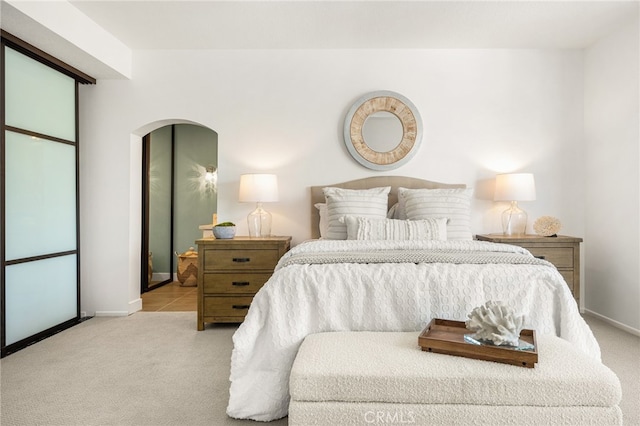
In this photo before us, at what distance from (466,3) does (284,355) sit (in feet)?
8.92

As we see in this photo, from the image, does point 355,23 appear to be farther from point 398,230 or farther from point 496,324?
point 496,324

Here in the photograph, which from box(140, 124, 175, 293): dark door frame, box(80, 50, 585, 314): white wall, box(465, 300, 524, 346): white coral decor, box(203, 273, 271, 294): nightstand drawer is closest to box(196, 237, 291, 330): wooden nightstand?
box(203, 273, 271, 294): nightstand drawer

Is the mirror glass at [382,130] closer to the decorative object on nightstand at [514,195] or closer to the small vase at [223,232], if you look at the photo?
the decorative object on nightstand at [514,195]

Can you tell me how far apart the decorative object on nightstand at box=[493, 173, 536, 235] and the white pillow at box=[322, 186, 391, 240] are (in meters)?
1.05

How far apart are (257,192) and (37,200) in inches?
64.5

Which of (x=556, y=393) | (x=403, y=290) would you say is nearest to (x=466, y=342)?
(x=556, y=393)

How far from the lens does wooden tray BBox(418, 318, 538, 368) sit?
142cm

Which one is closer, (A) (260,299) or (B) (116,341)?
(A) (260,299)

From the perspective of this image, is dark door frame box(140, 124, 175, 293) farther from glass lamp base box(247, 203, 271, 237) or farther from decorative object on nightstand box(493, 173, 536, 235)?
decorative object on nightstand box(493, 173, 536, 235)

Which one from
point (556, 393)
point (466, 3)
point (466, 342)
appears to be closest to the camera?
point (556, 393)

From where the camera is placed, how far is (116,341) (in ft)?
9.61

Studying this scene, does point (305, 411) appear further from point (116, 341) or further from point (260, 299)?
point (116, 341)

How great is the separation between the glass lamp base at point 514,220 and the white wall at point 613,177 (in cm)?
57

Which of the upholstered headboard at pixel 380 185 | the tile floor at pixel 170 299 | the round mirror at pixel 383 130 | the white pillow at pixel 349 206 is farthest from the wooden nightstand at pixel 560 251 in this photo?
the tile floor at pixel 170 299
